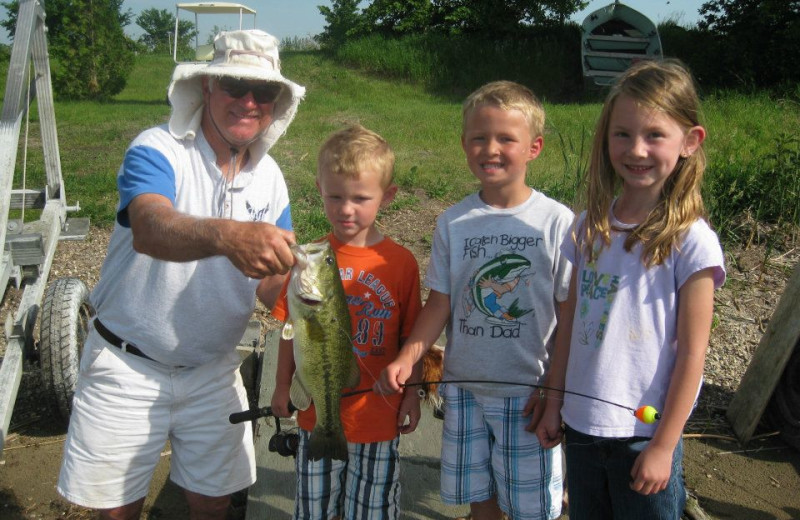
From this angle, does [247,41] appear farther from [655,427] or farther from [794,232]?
[794,232]

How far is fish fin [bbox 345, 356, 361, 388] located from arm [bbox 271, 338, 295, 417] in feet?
1.20

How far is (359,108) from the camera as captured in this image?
14797 millimetres

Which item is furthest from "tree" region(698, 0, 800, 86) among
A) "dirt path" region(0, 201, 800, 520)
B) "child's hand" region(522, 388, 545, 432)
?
"child's hand" region(522, 388, 545, 432)

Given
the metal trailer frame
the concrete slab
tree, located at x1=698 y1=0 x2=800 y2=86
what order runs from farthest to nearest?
tree, located at x1=698 y1=0 x2=800 y2=86, the metal trailer frame, the concrete slab

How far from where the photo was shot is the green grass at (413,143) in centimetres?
728

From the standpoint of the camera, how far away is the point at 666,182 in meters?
2.54

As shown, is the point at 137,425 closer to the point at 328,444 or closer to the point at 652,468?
the point at 328,444

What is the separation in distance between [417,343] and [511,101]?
1.02 meters

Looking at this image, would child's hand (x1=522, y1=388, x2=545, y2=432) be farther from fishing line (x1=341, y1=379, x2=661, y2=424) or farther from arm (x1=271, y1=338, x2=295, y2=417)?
arm (x1=271, y1=338, x2=295, y2=417)

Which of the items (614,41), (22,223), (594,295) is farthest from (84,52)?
(594,295)

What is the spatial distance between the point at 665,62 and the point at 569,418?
134 cm

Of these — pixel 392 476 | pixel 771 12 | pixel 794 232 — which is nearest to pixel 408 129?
pixel 794 232

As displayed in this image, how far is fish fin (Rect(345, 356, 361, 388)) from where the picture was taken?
8.80 ft

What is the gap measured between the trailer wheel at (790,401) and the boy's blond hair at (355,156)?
3181 millimetres
